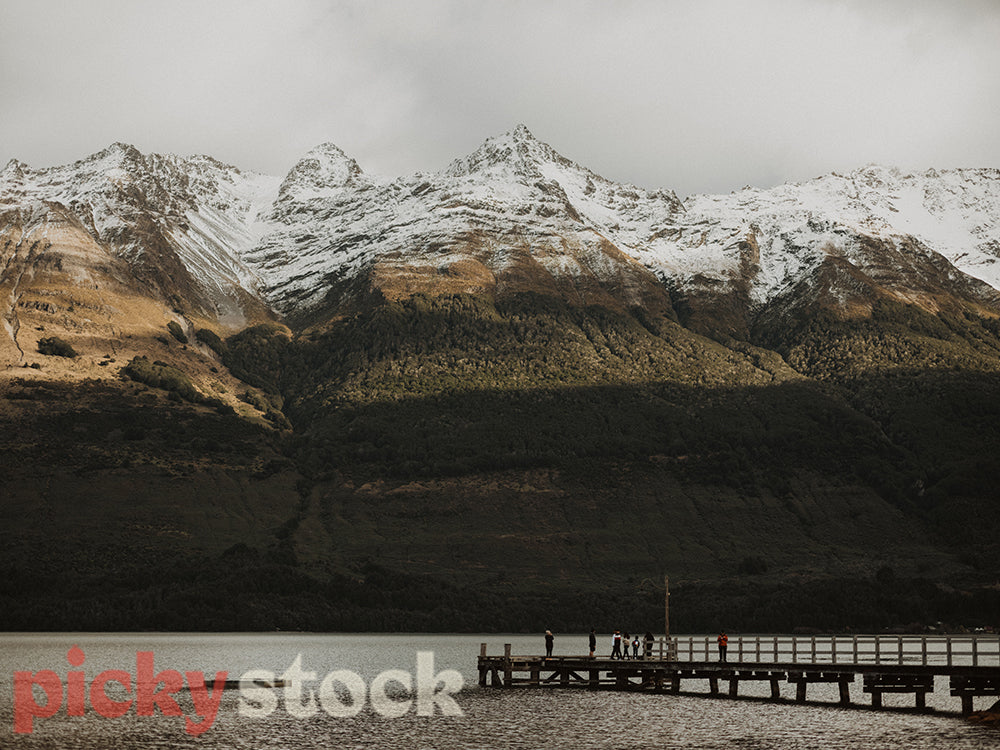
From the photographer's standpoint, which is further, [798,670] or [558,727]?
[798,670]

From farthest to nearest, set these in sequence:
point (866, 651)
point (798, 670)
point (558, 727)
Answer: point (798, 670) < point (866, 651) < point (558, 727)

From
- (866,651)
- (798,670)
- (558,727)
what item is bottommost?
(558,727)

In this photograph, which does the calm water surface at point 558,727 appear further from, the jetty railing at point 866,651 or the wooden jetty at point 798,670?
the jetty railing at point 866,651

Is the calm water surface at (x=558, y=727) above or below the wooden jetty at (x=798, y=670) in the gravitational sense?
below

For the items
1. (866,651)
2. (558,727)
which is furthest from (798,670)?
(558,727)

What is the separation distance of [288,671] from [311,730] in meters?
47.8

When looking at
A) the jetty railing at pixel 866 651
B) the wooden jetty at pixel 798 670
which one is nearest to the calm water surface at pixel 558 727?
the wooden jetty at pixel 798 670

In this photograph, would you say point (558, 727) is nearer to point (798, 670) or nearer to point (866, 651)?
point (798, 670)

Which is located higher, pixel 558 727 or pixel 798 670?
pixel 798 670

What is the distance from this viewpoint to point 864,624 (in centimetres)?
19938

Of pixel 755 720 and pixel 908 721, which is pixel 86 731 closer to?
pixel 755 720

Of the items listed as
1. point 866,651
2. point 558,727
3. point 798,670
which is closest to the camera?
point 558,727

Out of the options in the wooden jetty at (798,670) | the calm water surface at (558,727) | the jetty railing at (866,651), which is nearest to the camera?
the calm water surface at (558,727)

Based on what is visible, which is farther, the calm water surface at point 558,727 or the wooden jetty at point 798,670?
the wooden jetty at point 798,670
